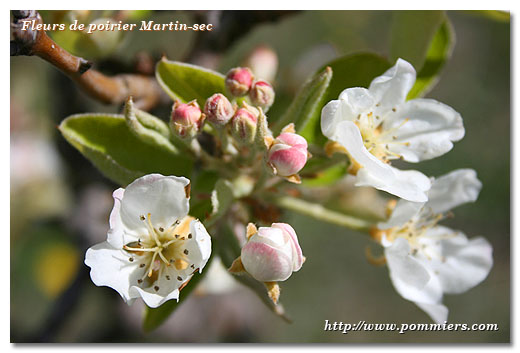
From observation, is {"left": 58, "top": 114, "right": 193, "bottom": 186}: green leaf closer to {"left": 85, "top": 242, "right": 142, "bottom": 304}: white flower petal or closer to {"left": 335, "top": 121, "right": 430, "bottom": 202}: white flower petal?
{"left": 85, "top": 242, "right": 142, "bottom": 304}: white flower petal

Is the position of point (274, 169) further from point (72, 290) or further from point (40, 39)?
point (72, 290)

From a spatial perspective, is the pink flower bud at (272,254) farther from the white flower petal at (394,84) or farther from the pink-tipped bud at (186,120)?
the white flower petal at (394,84)

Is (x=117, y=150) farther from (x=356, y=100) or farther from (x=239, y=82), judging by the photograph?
(x=356, y=100)

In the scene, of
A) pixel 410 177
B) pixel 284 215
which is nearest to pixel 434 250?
pixel 410 177

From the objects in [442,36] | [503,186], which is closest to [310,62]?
[442,36]

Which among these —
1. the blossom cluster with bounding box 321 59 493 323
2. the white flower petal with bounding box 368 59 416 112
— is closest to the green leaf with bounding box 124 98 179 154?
the blossom cluster with bounding box 321 59 493 323
